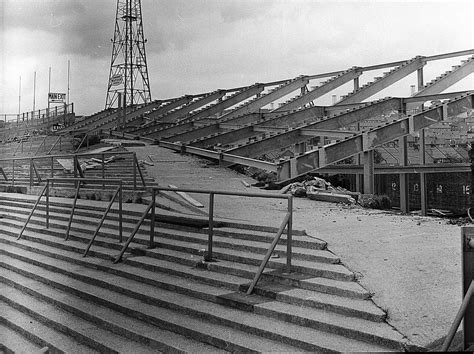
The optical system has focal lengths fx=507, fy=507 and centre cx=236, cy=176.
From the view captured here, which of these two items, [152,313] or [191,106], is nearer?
[152,313]

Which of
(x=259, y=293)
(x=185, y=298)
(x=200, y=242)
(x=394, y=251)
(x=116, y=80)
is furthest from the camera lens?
(x=116, y=80)

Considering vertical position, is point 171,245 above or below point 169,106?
below

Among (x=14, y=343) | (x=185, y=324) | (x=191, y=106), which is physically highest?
(x=191, y=106)

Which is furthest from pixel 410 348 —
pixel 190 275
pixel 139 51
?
pixel 139 51

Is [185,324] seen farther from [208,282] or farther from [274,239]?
[274,239]

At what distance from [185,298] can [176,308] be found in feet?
0.81

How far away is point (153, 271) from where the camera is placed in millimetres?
7430

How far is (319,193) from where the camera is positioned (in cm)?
1249

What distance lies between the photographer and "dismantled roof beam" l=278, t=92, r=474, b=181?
42.1 feet

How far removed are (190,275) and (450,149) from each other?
2789 centimetres

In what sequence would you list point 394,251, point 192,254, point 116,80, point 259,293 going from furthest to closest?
point 116,80 → point 192,254 → point 394,251 → point 259,293

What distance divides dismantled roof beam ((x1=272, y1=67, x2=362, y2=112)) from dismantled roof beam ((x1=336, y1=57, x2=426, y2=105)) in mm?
1888

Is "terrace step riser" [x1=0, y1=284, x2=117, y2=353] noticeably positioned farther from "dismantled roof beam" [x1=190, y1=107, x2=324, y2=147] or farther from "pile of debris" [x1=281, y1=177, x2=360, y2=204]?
"dismantled roof beam" [x1=190, y1=107, x2=324, y2=147]

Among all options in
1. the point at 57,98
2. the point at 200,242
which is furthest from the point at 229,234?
the point at 57,98
